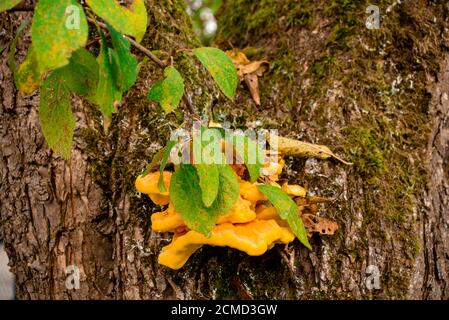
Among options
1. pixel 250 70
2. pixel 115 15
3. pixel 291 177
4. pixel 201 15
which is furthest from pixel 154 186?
pixel 201 15

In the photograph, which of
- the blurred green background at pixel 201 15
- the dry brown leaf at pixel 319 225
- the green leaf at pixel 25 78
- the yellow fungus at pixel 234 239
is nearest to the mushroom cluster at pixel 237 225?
the yellow fungus at pixel 234 239

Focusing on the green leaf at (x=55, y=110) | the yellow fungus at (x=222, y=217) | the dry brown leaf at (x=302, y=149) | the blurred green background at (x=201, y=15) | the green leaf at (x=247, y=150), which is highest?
the blurred green background at (x=201, y=15)

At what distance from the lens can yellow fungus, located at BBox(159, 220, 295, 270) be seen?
1613 mm

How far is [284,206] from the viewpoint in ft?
4.92

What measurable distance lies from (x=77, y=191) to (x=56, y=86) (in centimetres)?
79

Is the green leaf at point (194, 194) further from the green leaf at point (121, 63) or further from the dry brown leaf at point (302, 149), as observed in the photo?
the dry brown leaf at point (302, 149)

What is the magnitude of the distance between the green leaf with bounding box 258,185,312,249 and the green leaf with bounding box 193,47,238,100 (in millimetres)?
330

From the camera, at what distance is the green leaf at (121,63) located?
1.08 metres

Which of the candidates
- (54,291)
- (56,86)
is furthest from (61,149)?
(54,291)

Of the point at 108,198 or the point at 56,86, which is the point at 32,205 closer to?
the point at 108,198

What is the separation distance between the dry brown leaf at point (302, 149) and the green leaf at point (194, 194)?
618mm

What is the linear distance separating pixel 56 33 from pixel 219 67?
0.58 metres

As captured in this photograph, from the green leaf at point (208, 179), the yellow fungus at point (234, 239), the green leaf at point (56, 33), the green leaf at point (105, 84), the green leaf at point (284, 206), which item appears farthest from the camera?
the yellow fungus at point (234, 239)

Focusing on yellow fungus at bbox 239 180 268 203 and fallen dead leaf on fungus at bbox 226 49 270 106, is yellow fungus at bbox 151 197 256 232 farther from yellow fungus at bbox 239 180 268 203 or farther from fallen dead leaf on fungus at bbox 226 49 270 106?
fallen dead leaf on fungus at bbox 226 49 270 106
